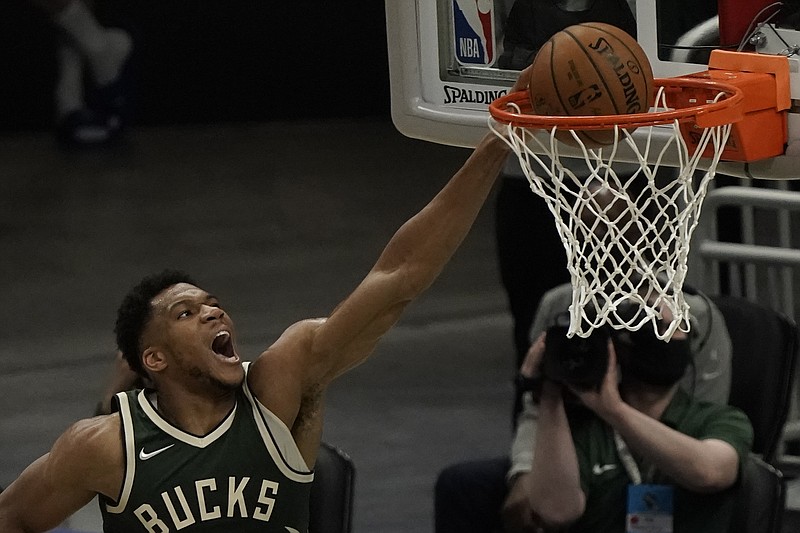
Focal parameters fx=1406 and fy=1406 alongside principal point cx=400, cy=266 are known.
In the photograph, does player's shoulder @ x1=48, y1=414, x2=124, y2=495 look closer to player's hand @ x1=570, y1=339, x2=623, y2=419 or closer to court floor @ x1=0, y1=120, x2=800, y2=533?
court floor @ x1=0, y1=120, x2=800, y2=533

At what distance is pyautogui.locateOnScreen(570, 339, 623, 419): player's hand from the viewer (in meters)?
3.25

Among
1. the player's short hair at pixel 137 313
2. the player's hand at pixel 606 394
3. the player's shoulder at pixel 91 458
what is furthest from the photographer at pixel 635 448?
the player's shoulder at pixel 91 458

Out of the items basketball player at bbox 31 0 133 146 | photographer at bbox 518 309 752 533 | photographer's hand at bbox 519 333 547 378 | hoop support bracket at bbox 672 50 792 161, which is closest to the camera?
hoop support bracket at bbox 672 50 792 161

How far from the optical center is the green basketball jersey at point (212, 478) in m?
2.69

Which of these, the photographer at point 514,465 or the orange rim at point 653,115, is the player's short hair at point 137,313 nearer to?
the orange rim at point 653,115

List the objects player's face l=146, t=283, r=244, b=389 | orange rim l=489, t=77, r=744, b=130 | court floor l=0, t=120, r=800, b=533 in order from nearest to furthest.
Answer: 1. orange rim l=489, t=77, r=744, b=130
2. player's face l=146, t=283, r=244, b=389
3. court floor l=0, t=120, r=800, b=533

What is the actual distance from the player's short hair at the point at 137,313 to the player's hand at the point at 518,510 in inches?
39.7

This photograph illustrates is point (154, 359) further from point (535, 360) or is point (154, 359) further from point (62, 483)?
point (535, 360)

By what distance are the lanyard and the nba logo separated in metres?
0.96

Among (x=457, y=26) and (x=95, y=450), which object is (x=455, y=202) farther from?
(x=95, y=450)

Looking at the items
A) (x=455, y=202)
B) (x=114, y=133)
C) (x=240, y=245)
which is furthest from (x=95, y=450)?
(x=114, y=133)

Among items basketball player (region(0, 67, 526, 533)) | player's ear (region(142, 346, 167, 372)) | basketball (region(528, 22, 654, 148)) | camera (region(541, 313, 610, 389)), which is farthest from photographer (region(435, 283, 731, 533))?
basketball (region(528, 22, 654, 148))

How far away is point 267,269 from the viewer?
773 cm

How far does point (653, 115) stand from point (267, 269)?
555 centimetres
